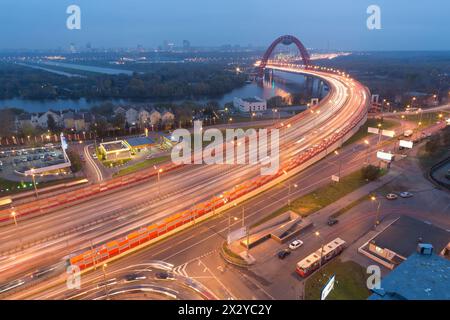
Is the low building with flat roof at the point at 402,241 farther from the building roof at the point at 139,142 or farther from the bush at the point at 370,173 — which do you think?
the building roof at the point at 139,142

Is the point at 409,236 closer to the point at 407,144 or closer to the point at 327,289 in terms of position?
the point at 327,289

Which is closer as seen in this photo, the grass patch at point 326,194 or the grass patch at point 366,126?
the grass patch at point 326,194

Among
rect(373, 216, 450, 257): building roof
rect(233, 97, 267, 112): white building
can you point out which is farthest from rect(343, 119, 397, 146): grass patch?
rect(233, 97, 267, 112): white building

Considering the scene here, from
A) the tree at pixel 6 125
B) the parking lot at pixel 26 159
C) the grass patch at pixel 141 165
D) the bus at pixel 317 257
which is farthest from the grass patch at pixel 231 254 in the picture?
the tree at pixel 6 125

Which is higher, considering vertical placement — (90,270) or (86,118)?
(86,118)

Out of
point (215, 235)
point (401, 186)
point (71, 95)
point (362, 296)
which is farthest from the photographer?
point (71, 95)

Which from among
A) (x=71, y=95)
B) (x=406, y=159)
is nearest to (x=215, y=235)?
(x=406, y=159)
